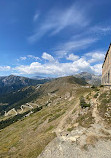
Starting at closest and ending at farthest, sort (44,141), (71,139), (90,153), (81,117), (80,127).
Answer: (90,153), (71,139), (44,141), (80,127), (81,117)

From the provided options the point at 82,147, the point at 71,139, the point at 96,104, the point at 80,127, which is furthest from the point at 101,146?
the point at 96,104

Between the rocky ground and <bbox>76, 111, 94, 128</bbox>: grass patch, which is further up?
<bbox>76, 111, 94, 128</bbox>: grass patch

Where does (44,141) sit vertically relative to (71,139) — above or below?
below

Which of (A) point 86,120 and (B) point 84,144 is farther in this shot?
(A) point 86,120

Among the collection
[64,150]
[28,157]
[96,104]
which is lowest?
[28,157]

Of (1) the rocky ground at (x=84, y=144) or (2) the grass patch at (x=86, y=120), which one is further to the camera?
(2) the grass patch at (x=86, y=120)

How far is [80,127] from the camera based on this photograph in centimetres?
3033

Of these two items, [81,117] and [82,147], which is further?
[81,117]

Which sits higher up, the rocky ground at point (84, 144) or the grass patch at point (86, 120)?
the grass patch at point (86, 120)

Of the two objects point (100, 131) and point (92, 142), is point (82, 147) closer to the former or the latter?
point (92, 142)

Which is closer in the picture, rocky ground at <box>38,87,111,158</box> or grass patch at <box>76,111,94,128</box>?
rocky ground at <box>38,87,111,158</box>

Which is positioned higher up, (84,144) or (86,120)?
(86,120)

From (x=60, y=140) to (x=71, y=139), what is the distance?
2.60 m

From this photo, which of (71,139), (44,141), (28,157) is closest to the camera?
(28,157)
